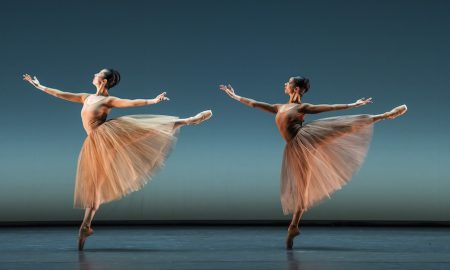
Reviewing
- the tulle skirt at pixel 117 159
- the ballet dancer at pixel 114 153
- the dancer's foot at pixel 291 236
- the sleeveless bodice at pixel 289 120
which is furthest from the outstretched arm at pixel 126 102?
the dancer's foot at pixel 291 236

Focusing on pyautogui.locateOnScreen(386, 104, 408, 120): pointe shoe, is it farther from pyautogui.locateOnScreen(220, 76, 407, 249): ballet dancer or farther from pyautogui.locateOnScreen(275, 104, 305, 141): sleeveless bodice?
pyautogui.locateOnScreen(275, 104, 305, 141): sleeveless bodice

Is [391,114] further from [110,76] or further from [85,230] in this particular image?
[85,230]

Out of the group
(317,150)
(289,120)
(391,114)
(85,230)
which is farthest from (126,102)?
(391,114)

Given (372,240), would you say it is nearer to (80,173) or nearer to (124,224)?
(80,173)

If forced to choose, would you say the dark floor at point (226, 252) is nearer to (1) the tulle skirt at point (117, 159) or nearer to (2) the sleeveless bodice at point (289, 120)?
(1) the tulle skirt at point (117, 159)

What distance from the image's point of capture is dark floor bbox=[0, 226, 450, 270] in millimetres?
3617

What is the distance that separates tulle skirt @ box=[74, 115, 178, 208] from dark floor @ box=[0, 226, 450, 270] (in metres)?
0.44

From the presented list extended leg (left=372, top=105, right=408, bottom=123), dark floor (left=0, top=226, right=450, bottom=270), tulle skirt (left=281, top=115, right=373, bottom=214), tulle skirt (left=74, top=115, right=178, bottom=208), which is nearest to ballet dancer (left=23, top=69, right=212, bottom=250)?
tulle skirt (left=74, top=115, right=178, bottom=208)

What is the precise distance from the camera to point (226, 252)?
4.44 meters

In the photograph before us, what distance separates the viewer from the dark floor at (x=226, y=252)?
362cm

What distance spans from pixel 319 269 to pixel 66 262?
4.83 feet

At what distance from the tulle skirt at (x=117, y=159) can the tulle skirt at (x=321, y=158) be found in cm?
99

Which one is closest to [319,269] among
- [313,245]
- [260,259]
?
[260,259]

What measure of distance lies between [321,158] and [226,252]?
120 cm
